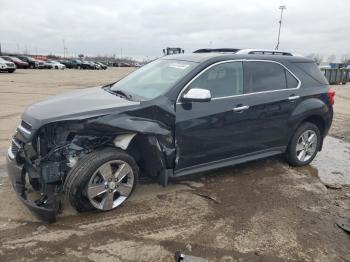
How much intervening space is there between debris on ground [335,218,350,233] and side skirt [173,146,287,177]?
4.52ft

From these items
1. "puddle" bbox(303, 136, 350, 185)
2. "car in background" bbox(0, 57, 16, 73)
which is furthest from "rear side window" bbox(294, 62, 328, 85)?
"car in background" bbox(0, 57, 16, 73)

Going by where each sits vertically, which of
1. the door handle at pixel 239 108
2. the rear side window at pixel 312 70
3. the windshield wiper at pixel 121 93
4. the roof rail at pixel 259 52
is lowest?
the door handle at pixel 239 108

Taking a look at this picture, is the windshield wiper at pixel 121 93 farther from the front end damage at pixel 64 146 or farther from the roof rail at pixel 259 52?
the roof rail at pixel 259 52

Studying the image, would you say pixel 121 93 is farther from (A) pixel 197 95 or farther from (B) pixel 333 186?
(B) pixel 333 186

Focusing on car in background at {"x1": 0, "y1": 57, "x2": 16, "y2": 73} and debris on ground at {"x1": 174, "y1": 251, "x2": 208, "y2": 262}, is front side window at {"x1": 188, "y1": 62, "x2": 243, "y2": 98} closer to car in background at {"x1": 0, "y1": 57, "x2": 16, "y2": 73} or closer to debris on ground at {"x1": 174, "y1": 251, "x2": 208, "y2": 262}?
debris on ground at {"x1": 174, "y1": 251, "x2": 208, "y2": 262}

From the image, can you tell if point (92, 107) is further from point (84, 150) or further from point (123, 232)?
point (123, 232)

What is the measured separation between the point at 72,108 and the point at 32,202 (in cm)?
105

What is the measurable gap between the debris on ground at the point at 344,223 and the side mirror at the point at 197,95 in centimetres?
204

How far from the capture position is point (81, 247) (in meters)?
3.12

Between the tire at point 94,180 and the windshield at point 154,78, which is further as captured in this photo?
the windshield at point 154,78

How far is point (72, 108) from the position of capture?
3.57 metres

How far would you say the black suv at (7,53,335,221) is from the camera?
3.45 m

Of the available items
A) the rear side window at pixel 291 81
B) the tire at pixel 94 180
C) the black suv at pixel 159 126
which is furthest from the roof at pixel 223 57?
the tire at pixel 94 180

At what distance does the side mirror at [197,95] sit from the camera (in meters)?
3.78
